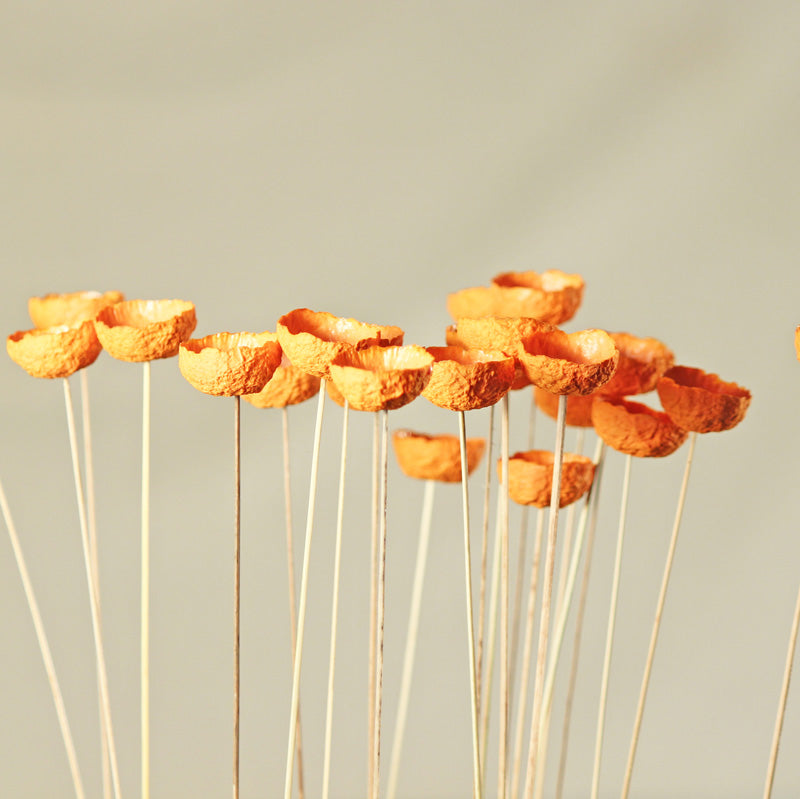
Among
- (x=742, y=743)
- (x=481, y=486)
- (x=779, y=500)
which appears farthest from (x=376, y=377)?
(x=742, y=743)

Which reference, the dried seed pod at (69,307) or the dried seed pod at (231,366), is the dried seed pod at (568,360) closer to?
the dried seed pod at (231,366)

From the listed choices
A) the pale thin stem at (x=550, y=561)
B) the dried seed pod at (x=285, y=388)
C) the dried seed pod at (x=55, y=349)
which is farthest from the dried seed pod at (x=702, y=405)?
the dried seed pod at (x=55, y=349)

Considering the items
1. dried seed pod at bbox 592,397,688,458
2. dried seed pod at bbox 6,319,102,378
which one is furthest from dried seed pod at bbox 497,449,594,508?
dried seed pod at bbox 6,319,102,378

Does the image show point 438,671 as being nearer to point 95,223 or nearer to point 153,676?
point 153,676

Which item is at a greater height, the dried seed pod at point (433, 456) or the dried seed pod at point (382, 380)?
the dried seed pod at point (382, 380)

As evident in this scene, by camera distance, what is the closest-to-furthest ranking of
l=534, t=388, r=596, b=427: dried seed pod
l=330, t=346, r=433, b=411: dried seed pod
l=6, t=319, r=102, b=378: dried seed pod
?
l=330, t=346, r=433, b=411: dried seed pod → l=6, t=319, r=102, b=378: dried seed pod → l=534, t=388, r=596, b=427: dried seed pod

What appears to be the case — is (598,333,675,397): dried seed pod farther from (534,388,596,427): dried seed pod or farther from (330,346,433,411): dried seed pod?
(330,346,433,411): dried seed pod

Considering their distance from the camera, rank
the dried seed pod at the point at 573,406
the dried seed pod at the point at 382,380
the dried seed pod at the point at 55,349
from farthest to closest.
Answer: the dried seed pod at the point at 573,406 → the dried seed pod at the point at 55,349 → the dried seed pod at the point at 382,380
